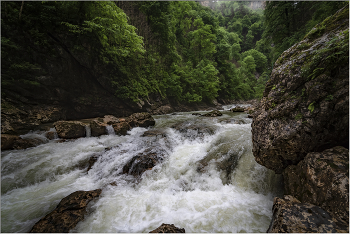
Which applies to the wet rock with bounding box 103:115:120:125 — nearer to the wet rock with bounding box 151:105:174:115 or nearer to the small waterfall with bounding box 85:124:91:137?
the small waterfall with bounding box 85:124:91:137

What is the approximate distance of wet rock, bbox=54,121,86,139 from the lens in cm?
779

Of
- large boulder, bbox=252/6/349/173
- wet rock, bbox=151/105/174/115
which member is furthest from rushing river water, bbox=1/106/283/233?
wet rock, bbox=151/105/174/115

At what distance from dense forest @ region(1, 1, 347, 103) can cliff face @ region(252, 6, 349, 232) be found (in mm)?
6891

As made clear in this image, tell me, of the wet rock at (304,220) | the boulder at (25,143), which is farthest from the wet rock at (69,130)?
the wet rock at (304,220)

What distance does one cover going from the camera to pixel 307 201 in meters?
2.61

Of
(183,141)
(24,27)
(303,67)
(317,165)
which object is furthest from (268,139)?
(24,27)

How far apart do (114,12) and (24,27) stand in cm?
525

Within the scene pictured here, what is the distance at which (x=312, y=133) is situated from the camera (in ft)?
9.02

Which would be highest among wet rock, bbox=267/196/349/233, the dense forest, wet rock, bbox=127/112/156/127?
the dense forest

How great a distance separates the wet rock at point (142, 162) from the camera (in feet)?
16.9

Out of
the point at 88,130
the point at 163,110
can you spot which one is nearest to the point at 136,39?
the point at 163,110

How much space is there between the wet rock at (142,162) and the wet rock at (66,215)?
1385 mm

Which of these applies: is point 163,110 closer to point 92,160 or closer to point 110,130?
point 110,130

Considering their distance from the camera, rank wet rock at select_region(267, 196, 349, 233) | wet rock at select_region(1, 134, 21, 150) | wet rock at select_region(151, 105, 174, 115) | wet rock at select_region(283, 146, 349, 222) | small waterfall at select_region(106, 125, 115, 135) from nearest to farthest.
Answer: wet rock at select_region(267, 196, 349, 233)
wet rock at select_region(283, 146, 349, 222)
wet rock at select_region(1, 134, 21, 150)
small waterfall at select_region(106, 125, 115, 135)
wet rock at select_region(151, 105, 174, 115)
